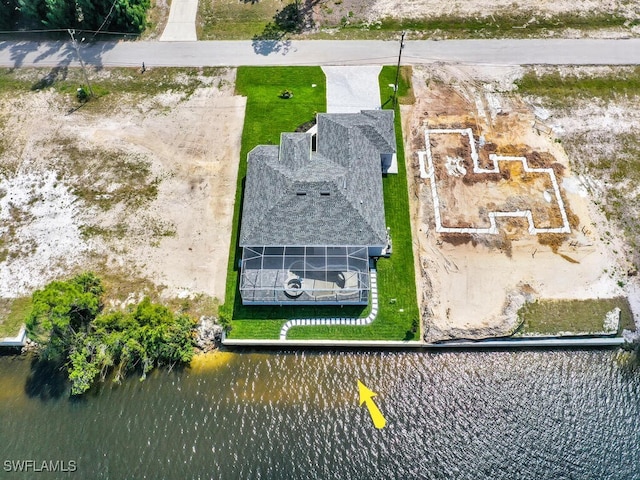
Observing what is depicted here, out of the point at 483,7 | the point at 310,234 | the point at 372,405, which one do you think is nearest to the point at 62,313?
the point at 310,234

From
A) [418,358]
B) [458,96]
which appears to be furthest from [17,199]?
[458,96]

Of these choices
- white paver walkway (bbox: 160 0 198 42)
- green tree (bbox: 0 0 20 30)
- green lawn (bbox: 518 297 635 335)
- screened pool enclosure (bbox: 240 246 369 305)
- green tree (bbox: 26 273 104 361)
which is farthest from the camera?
white paver walkway (bbox: 160 0 198 42)

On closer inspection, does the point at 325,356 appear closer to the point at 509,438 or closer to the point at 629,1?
the point at 509,438

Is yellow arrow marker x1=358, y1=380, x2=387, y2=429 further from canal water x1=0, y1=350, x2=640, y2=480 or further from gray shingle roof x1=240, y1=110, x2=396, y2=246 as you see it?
gray shingle roof x1=240, y1=110, x2=396, y2=246

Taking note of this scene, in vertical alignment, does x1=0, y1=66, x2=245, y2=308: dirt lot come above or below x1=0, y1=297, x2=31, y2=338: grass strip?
above

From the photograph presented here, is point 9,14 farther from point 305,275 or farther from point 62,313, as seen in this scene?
point 305,275

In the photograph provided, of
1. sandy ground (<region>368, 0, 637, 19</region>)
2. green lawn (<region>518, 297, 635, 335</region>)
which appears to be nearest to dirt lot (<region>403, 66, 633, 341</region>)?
green lawn (<region>518, 297, 635, 335</region>)

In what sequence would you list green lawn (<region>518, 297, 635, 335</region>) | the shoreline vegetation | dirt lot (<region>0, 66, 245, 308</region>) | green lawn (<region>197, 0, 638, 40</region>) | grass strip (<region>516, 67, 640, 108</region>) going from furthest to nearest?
green lawn (<region>197, 0, 638, 40</region>) → grass strip (<region>516, 67, 640, 108</region>) → dirt lot (<region>0, 66, 245, 308</region>) → green lawn (<region>518, 297, 635, 335</region>) → the shoreline vegetation
